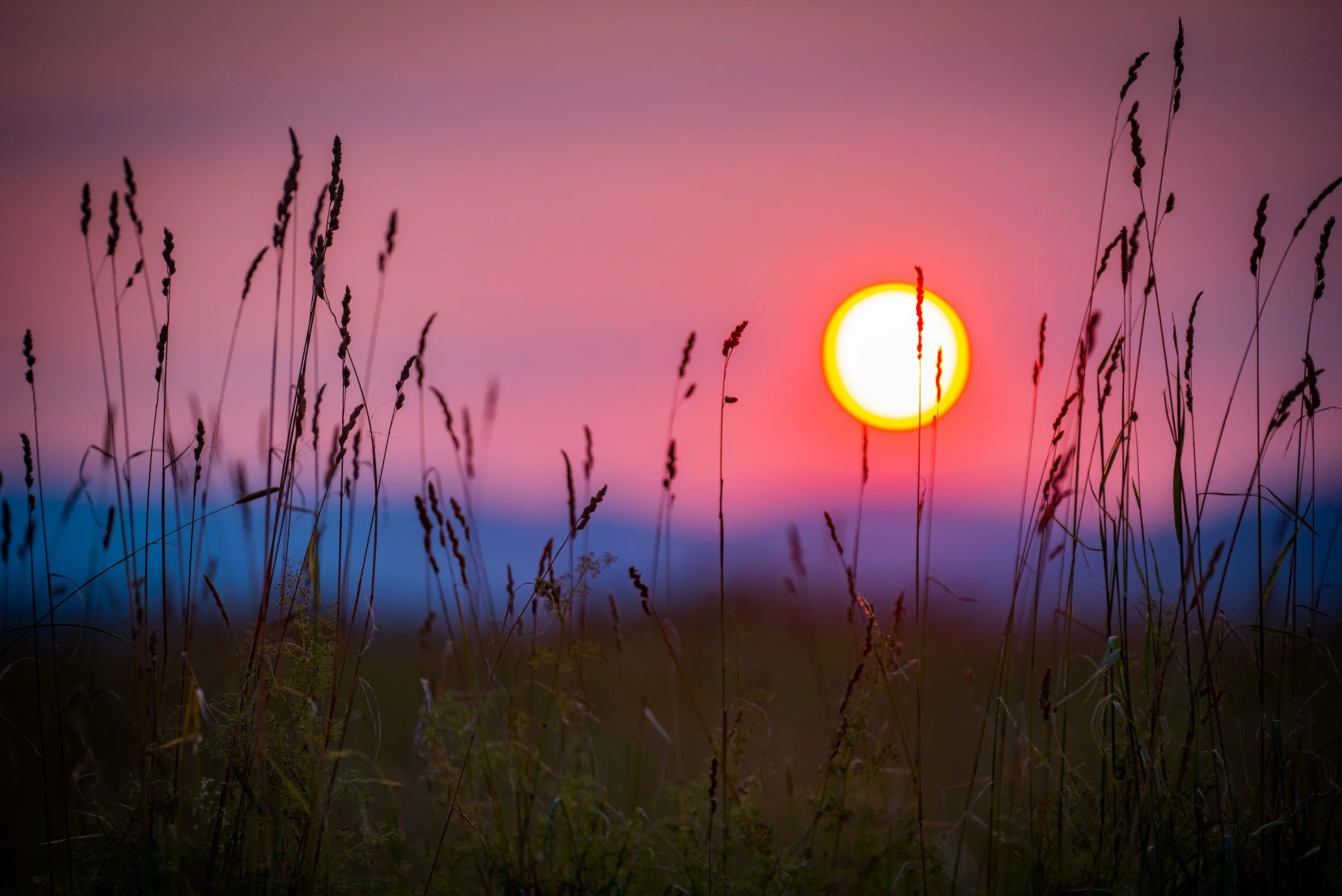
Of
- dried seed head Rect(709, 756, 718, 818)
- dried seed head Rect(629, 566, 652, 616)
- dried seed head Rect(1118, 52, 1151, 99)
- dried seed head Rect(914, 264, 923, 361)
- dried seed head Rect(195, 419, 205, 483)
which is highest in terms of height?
dried seed head Rect(1118, 52, 1151, 99)

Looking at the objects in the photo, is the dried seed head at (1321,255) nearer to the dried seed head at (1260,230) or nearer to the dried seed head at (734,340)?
the dried seed head at (1260,230)

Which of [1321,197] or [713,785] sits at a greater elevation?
[1321,197]

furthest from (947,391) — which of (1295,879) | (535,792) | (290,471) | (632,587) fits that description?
(290,471)

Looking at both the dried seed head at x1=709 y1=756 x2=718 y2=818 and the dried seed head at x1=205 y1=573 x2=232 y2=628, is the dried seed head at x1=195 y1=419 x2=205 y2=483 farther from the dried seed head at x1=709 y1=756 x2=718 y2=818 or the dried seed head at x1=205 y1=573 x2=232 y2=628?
the dried seed head at x1=709 y1=756 x2=718 y2=818

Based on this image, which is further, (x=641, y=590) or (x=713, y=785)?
(x=641, y=590)

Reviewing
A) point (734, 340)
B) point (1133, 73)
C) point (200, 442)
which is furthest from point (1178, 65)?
point (200, 442)

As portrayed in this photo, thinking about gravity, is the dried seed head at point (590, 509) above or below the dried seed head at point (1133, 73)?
below

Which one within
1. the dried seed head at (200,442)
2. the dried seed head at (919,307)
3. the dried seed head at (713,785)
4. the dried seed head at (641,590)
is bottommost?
the dried seed head at (713,785)

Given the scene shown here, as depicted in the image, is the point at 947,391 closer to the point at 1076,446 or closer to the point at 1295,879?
the point at 1076,446

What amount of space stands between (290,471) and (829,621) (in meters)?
2.00

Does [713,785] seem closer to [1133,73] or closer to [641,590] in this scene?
[641,590]

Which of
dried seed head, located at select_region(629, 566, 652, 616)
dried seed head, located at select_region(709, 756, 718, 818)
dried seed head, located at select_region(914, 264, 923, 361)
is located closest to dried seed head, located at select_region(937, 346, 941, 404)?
dried seed head, located at select_region(914, 264, 923, 361)

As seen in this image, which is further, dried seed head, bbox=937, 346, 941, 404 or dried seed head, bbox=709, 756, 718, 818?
dried seed head, bbox=937, 346, 941, 404

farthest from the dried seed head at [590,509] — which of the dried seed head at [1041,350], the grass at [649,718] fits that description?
the dried seed head at [1041,350]
